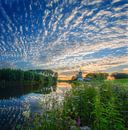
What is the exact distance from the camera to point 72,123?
951 centimetres

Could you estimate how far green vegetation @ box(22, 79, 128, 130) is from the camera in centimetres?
953

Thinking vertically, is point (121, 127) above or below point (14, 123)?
above

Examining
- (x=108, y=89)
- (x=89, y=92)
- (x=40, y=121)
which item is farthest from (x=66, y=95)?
(x=40, y=121)

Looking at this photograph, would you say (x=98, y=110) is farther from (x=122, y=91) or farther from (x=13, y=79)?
(x=13, y=79)

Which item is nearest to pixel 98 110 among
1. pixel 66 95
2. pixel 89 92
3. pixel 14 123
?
pixel 89 92

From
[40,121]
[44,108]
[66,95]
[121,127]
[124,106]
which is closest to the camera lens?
[121,127]

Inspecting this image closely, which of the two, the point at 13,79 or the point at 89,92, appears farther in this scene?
the point at 13,79

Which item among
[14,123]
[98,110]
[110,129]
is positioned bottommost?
[14,123]

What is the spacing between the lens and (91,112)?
1090 centimetres

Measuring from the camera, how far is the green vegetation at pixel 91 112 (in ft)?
31.3

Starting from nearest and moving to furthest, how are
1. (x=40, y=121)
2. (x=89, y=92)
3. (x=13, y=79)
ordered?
(x=40, y=121)
(x=89, y=92)
(x=13, y=79)

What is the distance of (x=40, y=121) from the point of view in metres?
10.5

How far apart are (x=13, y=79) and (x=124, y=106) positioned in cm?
16901

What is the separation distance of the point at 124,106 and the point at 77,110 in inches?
95.4
